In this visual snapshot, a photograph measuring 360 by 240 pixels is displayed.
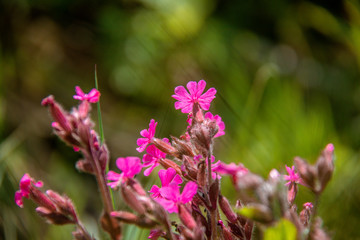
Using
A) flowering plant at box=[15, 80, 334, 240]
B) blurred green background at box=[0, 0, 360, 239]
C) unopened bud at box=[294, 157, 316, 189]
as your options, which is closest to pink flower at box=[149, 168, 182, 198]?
flowering plant at box=[15, 80, 334, 240]

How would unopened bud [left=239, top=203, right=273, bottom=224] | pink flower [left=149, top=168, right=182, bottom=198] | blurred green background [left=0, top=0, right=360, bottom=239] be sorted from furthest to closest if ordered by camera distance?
blurred green background [left=0, top=0, right=360, bottom=239]
pink flower [left=149, top=168, right=182, bottom=198]
unopened bud [left=239, top=203, right=273, bottom=224]

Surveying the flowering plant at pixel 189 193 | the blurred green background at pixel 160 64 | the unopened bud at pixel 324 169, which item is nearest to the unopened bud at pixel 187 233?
the flowering plant at pixel 189 193

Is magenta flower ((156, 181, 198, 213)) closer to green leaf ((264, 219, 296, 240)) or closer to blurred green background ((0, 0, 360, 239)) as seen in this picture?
green leaf ((264, 219, 296, 240))

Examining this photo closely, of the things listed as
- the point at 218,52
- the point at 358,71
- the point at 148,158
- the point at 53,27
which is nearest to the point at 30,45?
the point at 53,27

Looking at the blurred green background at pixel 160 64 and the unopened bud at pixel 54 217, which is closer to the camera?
the unopened bud at pixel 54 217

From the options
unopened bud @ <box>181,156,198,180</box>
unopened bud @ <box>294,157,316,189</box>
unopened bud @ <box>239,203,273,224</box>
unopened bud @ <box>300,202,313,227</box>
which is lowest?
unopened bud @ <box>181,156,198,180</box>

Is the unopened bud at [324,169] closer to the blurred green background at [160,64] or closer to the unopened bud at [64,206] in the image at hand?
the unopened bud at [64,206]

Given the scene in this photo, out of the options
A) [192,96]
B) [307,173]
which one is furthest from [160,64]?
[307,173]
